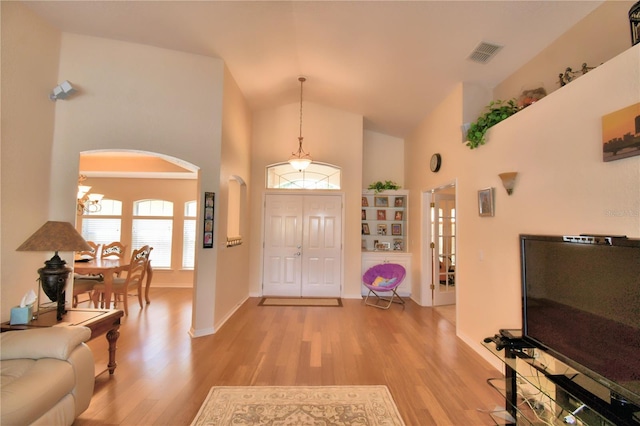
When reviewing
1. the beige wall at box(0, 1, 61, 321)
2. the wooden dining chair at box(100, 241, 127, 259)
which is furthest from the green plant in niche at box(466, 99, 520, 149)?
the wooden dining chair at box(100, 241, 127, 259)

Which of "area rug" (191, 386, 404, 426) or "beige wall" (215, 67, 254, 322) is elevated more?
"beige wall" (215, 67, 254, 322)

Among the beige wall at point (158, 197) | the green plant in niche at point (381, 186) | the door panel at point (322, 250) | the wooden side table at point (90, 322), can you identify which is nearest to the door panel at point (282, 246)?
the door panel at point (322, 250)

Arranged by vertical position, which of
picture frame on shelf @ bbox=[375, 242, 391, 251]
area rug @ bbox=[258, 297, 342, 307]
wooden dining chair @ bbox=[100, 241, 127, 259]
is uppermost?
picture frame on shelf @ bbox=[375, 242, 391, 251]

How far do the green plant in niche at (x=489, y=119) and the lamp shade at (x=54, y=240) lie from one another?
4.17 meters

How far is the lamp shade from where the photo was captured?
2396mm

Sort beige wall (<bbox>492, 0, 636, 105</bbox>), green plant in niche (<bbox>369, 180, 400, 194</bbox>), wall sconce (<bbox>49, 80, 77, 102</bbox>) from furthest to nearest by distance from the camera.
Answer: green plant in niche (<bbox>369, 180, 400, 194</bbox>)
wall sconce (<bbox>49, 80, 77, 102</bbox>)
beige wall (<bbox>492, 0, 636, 105</bbox>)

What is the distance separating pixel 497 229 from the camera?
120 inches

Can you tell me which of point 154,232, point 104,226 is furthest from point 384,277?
point 104,226

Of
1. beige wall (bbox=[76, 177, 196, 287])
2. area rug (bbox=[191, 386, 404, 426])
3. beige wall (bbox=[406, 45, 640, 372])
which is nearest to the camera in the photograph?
beige wall (bbox=[406, 45, 640, 372])

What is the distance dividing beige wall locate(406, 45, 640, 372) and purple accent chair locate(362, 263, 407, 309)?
1411mm

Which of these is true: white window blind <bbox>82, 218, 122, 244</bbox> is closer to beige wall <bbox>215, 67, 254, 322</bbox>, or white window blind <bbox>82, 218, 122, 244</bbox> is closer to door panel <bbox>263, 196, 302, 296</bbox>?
beige wall <bbox>215, 67, 254, 322</bbox>

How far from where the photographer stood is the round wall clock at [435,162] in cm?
445

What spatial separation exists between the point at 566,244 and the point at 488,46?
234 centimetres

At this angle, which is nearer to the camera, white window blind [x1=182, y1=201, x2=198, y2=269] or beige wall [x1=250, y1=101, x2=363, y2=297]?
beige wall [x1=250, y1=101, x2=363, y2=297]
